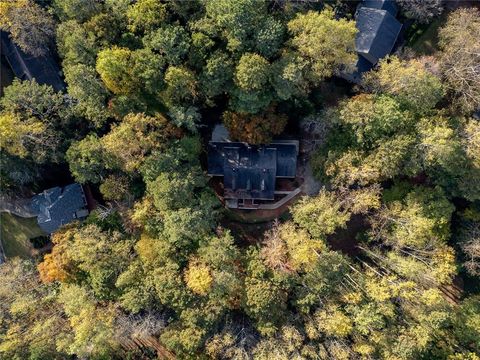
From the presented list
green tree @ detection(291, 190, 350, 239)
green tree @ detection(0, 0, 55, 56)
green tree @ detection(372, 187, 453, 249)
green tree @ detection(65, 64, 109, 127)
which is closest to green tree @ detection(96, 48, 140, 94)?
green tree @ detection(65, 64, 109, 127)

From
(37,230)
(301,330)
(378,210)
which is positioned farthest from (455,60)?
(37,230)

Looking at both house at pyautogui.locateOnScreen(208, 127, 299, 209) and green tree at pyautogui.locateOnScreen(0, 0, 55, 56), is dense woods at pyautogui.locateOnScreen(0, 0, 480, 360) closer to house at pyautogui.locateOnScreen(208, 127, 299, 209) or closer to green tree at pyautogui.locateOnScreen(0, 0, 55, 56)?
green tree at pyautogui.locateOnScreen(0, 0, 55, 56)

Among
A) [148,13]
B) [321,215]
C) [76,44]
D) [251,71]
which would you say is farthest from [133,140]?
[321,215]

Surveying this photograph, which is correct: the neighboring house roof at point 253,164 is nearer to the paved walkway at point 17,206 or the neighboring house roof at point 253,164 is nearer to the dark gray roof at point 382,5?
the dark gray roof at point 382,5

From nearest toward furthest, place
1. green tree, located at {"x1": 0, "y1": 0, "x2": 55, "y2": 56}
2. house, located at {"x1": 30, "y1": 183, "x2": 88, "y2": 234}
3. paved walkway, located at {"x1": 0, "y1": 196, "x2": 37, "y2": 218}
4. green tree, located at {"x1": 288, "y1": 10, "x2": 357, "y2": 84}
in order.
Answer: green tree, located at {"x1": 288, "y1": 10, "x2": 357, "y2": 84} → green tree, located at {"x1": 0, "y1": 0, "x2": 55, "y2": 56} → house, located at {"x1": 30, "y1": 183, "x2": 88, "y2": 234} → paved walkway, located at {"x1": 0, "y1": 196, "x2": 37, "y2": 218}

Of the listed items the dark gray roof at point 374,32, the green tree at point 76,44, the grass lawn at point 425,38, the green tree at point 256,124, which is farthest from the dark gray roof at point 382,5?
the green tree at point 76,44

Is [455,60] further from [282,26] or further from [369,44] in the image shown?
[282,26]

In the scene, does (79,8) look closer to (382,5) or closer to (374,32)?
(374,32)
